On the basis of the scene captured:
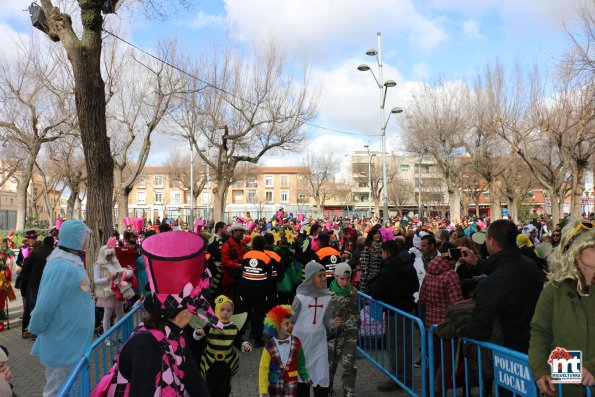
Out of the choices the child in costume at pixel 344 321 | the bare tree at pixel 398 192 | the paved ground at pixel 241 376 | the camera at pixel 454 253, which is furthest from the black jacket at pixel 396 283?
the bare tree at pixel 398 192

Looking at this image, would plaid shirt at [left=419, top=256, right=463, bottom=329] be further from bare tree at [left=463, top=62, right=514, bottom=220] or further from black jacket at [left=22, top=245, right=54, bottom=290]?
bare tree at [left=463, top=62, right=514, bottom=220]

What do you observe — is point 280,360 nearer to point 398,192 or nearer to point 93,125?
point 93,125

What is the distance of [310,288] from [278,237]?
587 cm

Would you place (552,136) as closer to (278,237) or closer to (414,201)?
(278,237)

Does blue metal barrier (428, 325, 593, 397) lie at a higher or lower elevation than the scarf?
lower

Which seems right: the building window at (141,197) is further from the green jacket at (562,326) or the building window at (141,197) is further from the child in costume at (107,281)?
the green jacket at (562,326)

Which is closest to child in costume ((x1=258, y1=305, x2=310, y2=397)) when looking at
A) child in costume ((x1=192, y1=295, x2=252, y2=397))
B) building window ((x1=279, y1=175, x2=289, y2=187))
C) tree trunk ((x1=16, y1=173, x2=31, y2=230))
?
child in costume ((x1=192, y1=295, x2=252, y2=397))

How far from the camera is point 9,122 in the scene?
26016 mm

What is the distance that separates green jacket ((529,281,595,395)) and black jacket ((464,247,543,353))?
2.19 feet

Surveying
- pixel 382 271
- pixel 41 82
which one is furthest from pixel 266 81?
pixel 382 271

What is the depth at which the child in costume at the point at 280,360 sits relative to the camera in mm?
4109

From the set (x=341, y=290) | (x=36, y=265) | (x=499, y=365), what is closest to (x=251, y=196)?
(x=36, y=265)

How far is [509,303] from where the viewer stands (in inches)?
141

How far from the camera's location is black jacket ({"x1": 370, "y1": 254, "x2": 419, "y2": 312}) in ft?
19.2
